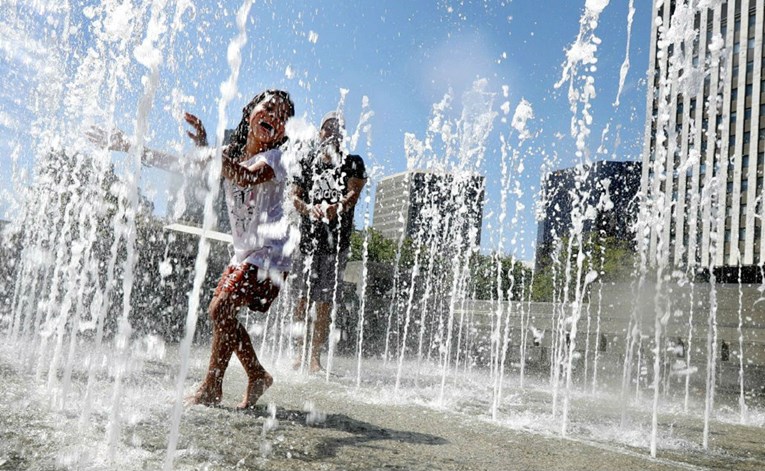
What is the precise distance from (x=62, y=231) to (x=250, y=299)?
671cm

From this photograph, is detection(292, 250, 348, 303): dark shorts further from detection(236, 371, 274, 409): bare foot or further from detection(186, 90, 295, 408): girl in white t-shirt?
detection(236, 371, 274, 409): bare foot

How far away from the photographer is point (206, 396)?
9.76ft

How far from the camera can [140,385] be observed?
3.56 metres

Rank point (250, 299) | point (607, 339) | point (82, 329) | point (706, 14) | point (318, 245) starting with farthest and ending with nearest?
point (706, 14) → point (607, 339) → point (82, 329) → point (318, 245) → point (250, 299)

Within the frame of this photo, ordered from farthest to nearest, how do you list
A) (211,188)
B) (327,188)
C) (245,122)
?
(327,188) < (245,122) < (211,188)

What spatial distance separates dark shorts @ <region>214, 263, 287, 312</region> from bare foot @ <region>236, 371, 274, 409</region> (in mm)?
338

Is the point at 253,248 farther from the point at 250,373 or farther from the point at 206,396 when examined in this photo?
the point at 206,396

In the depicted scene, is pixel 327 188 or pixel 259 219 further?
pixel 327 188

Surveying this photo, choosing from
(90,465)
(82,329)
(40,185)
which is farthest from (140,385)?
(40,185)

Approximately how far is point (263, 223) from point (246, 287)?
0.31 meters

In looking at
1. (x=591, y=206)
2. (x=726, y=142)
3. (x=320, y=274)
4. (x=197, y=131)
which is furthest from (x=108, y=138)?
(x=726, y=142)

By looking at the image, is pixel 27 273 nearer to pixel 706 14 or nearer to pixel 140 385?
pixel 140 385

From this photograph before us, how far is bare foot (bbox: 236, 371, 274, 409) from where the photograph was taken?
3043 mm

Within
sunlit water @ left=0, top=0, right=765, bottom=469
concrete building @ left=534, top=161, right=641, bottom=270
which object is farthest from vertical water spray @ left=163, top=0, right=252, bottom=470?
concrete building @ left=534, top=161, right=641, bottom=270
